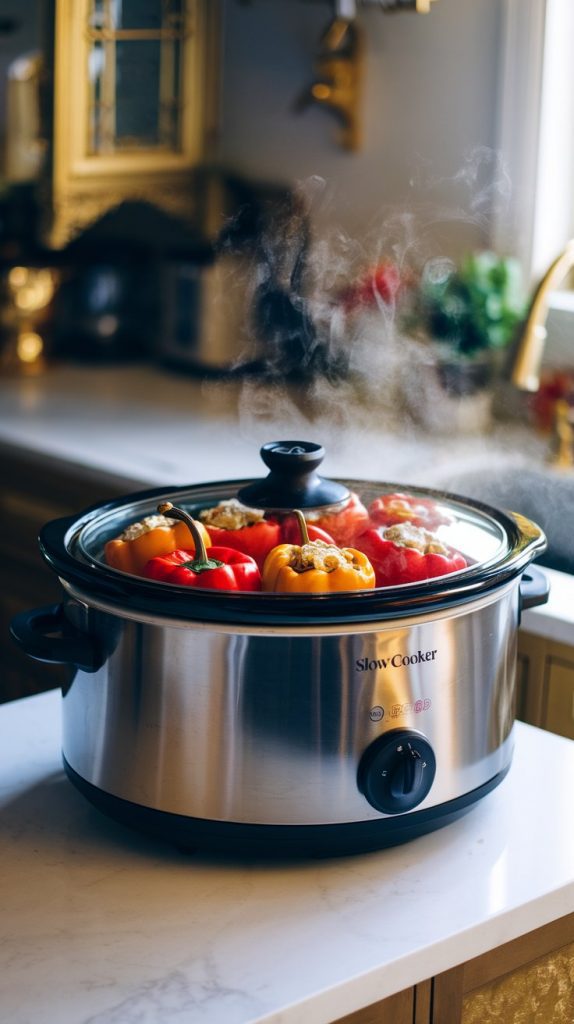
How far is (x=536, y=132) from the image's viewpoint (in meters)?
2.13

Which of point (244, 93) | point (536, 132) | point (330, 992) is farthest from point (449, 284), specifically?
point (330, 992)

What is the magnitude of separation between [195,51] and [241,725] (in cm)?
210

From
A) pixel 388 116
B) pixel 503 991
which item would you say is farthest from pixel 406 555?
pixel 388 116

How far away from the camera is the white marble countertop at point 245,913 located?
76cm

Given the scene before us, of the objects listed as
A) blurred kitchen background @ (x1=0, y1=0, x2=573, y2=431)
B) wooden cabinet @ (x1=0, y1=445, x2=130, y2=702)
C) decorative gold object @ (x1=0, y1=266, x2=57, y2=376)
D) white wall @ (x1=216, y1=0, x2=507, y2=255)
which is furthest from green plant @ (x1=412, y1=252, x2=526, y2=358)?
decorative gold object @ (x1=0, y1=266, x2=57, y2=376)

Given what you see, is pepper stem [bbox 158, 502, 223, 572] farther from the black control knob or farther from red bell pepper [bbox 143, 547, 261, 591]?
the black control knob

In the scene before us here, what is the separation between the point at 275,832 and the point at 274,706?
0.32 ft

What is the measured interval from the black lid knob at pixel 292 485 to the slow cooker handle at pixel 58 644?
20 cm

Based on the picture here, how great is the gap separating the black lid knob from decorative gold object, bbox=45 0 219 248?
170cm

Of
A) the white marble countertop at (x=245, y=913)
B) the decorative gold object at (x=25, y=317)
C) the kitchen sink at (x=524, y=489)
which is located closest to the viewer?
the white marble countertop at (x=245, y=913)

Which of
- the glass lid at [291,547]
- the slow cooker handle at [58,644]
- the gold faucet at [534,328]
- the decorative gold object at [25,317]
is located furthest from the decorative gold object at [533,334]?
the decorative gold object at [25,317]

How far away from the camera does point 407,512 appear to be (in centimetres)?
106

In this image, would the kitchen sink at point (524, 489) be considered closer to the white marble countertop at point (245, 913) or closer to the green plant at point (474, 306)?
the green plant at point (474, 306)

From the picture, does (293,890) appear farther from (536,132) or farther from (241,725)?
(536,132)
